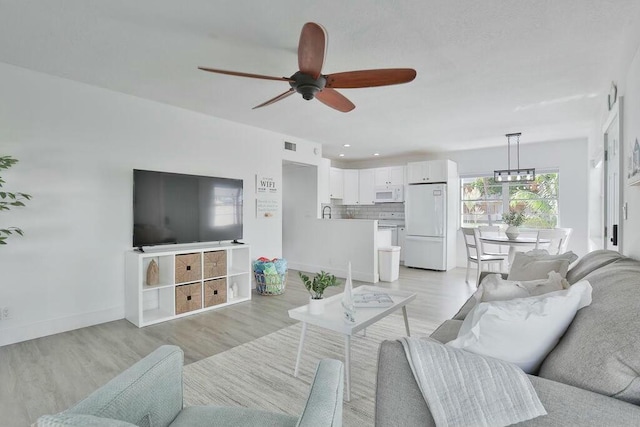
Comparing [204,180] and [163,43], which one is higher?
[163,43]

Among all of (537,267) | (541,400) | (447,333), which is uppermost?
(537,267)

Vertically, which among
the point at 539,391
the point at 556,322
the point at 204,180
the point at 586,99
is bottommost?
the point at 539,391

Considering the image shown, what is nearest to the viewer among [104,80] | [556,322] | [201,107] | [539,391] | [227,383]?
[539,391]

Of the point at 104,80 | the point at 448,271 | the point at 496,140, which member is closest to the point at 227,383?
the point at 104,80

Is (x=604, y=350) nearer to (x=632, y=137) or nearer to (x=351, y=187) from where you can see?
(x=632, y=137)

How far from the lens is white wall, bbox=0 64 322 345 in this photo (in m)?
2.89

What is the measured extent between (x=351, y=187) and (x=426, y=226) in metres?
2.05

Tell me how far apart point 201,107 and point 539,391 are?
13.5 feet

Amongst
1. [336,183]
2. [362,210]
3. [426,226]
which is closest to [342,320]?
[426,226]

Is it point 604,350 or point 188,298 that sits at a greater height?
point 604,350

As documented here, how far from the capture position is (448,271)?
6320 millimetres

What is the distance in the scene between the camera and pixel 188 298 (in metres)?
3.67

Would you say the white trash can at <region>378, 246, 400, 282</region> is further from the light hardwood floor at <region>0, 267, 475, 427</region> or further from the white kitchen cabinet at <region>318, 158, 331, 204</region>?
the white kitchen cabinet at <region>318, 158, 331, 204</region>

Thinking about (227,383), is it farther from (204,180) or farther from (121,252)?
(204,180)
